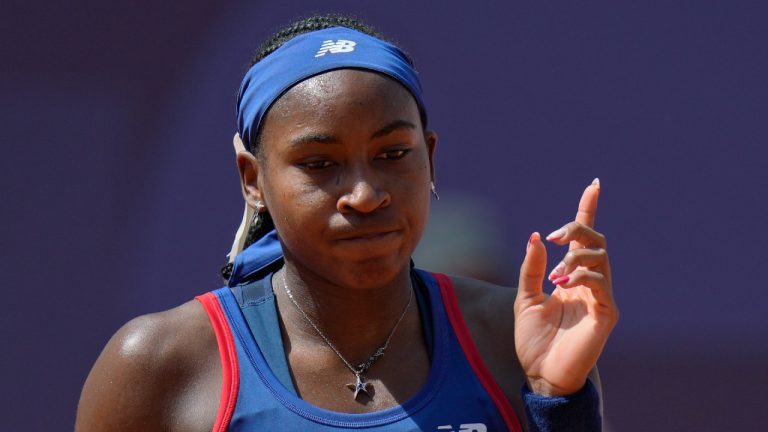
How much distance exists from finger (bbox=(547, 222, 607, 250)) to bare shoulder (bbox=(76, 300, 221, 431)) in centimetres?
63

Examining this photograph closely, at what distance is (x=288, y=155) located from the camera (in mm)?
2084

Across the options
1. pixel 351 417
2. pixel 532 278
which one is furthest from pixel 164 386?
pixel 532 278

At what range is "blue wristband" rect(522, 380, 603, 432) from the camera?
1.99 meters

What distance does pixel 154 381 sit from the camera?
6.67 ft

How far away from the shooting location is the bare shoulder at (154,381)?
2020 mm

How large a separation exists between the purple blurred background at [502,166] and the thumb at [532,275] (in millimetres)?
1873

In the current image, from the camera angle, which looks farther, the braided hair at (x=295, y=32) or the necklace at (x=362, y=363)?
the braided hair at (x=295, y=32)

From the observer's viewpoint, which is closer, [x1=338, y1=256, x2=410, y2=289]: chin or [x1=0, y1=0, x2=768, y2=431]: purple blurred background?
[x1=338, y1=256, x2=410, y2=289]: chin

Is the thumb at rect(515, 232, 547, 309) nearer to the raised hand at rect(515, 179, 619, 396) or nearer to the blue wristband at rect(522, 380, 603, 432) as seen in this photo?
the raised hand at rect(515, 179, 619, 396)

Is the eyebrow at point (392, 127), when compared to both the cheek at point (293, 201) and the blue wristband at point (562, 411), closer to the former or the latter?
the cheek at point (293, 201)

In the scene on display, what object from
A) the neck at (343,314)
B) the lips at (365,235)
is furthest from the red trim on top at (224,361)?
the lips at (365,235)

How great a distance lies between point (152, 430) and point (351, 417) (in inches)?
13.4

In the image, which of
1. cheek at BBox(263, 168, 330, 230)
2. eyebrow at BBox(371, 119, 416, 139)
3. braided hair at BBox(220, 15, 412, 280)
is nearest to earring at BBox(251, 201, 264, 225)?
braided hair at BBox(220, 15, 412, 280)

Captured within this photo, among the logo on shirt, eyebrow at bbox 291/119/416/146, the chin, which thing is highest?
eyebrow at bbox 291/119/416/146
